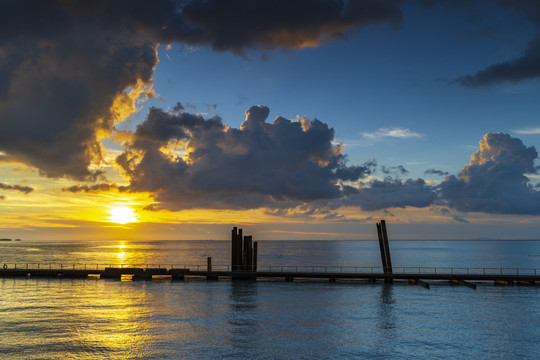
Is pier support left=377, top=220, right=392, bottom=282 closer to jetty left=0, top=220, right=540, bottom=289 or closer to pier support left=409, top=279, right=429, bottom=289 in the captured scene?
jetty left=0, top=220, right=540, bottom=289

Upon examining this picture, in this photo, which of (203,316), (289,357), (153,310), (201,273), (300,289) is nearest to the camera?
(289,357)

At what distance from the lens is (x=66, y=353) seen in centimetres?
3048

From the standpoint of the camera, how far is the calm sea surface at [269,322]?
3142 cm

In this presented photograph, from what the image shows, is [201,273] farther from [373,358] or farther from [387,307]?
[373,358]

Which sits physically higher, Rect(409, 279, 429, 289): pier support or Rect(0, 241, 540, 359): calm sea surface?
Rect(409, 279, 429, 289): pier support

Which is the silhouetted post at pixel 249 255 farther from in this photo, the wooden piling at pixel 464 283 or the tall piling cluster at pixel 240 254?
the wooden piling at pixel 464 283

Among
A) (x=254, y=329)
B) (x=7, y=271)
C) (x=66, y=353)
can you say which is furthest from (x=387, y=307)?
(x=7, y=271)

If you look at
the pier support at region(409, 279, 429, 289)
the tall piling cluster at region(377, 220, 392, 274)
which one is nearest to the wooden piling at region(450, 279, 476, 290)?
the pier support at region(409, 279, 429, 289)

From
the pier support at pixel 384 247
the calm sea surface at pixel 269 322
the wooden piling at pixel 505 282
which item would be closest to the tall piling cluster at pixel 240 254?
the calm sea surface at pixel 269 322

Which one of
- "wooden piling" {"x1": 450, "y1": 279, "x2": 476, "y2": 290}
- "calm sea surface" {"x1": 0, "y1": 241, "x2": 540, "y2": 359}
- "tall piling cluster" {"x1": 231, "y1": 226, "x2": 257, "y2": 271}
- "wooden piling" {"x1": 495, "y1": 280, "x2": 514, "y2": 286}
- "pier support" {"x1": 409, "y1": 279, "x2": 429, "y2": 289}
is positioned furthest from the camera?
"tall piling cluster" {"x1": 231, "y1": 226, "x2": 257, "y2": 271}

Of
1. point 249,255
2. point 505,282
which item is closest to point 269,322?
point 249,255

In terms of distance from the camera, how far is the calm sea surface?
103 ft

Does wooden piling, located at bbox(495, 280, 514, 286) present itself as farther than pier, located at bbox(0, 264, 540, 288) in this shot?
No

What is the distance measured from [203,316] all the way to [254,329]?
7.20m
